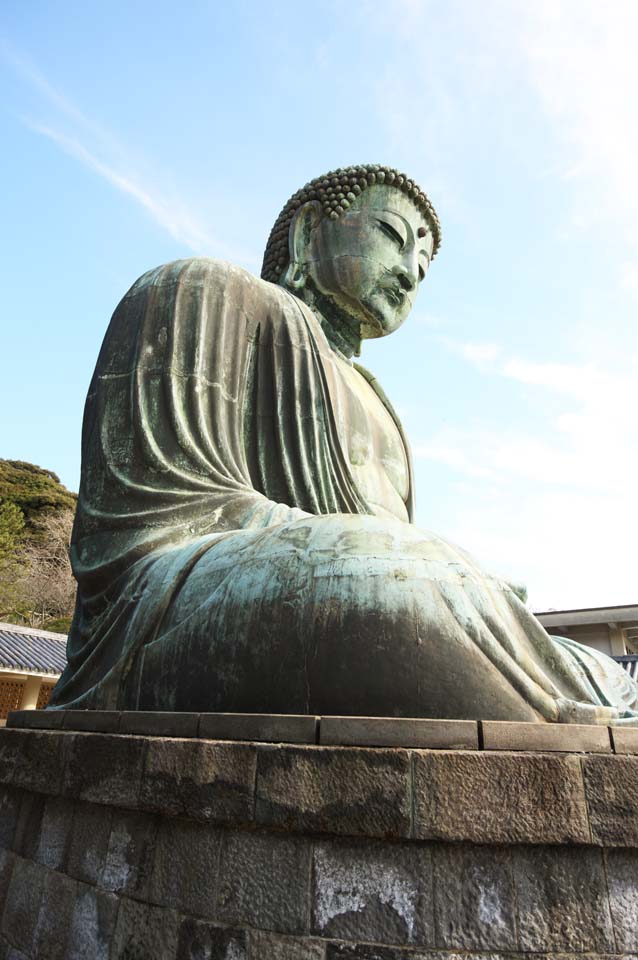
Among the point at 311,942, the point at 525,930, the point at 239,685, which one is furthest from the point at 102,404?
the point at 525,930

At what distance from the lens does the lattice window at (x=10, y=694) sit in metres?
17.4

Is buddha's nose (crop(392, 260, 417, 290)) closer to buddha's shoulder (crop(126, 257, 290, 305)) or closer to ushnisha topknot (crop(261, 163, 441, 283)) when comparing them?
ushnisha topknot (crop(261, 163, 441, 283))

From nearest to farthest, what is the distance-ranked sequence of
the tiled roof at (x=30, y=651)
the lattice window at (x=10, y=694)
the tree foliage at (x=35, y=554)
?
1. the tiled roof at (x=30, y=651)
2. the lattice window at (x=10, y=694)
3. the tree foliage at (x=35, y=554)

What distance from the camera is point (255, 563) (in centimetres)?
239

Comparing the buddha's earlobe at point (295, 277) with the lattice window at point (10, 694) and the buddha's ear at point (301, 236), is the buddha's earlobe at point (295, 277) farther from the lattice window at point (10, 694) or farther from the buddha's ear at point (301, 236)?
the lattice window at point (10, 694)

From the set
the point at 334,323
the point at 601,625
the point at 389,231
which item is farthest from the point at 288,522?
the point at 601,625

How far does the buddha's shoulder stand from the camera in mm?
3840

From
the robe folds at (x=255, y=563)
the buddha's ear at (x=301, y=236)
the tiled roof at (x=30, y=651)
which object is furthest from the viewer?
the tiled roof at (x=30, y=651)

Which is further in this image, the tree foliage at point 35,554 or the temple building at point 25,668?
the tree foliage at point 35,554

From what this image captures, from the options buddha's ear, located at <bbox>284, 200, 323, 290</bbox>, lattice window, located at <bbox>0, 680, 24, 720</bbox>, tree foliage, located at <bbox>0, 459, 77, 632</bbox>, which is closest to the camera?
buddha's ear, located at <bbox>284, 200, 323, 290</bbox>

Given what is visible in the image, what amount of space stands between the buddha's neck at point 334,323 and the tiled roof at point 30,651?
12885 mm

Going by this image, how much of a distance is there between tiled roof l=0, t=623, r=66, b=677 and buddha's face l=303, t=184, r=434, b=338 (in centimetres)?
1316

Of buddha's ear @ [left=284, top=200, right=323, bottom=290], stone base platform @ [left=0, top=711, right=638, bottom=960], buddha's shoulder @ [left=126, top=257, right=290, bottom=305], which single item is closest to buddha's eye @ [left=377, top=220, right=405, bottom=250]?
buddha's ear @ [left=284, top=200, right=323, bottom=290]

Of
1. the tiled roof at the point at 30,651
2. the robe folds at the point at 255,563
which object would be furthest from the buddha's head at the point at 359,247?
the tiled roof at the point at 30,651
